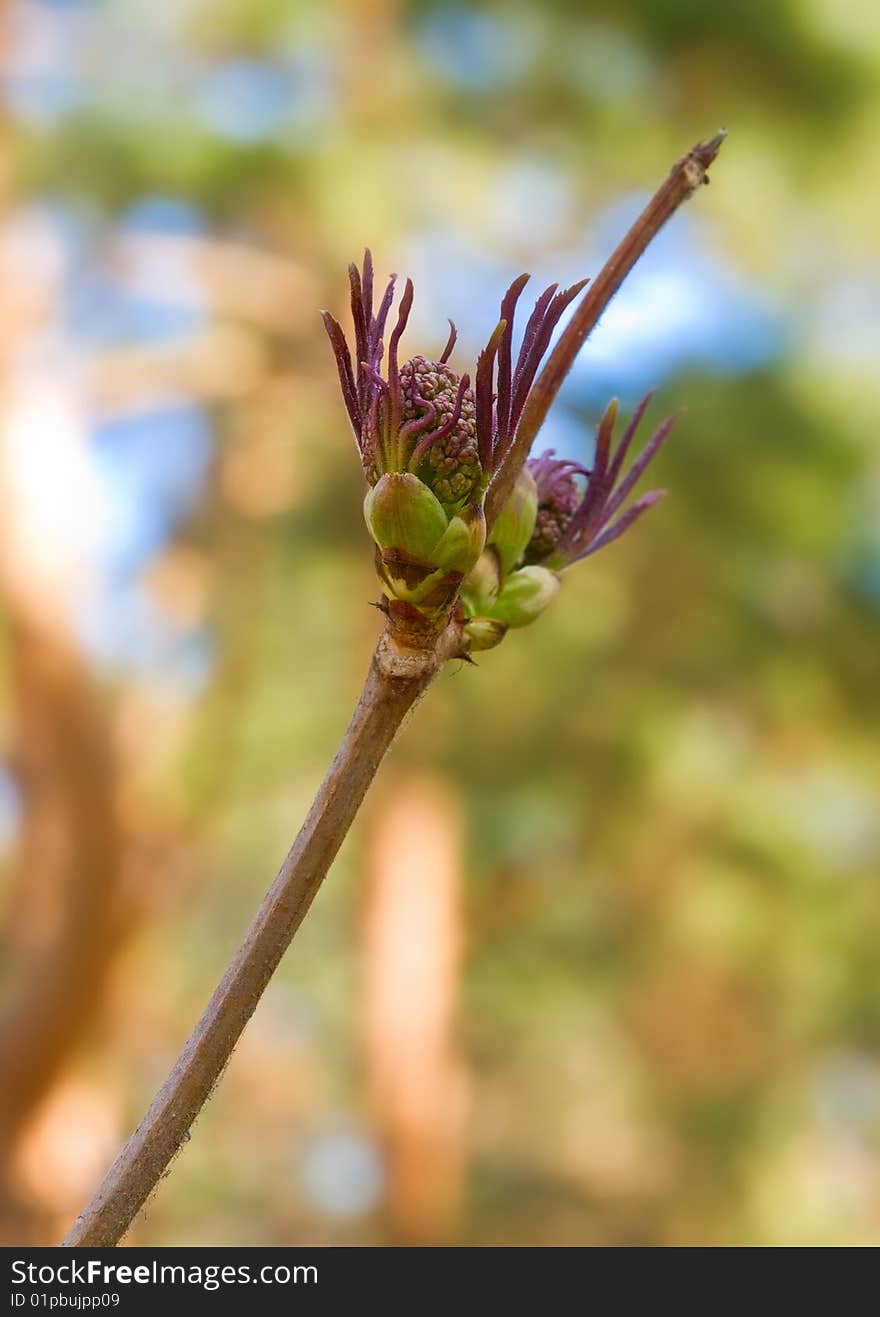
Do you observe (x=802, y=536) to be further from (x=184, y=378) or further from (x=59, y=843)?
(x=59, y=843)

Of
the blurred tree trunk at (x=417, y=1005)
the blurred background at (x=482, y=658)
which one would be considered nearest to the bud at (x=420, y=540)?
the blurred background at (x=482, y=658)

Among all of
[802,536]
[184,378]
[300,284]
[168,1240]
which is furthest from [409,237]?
[168,1240]

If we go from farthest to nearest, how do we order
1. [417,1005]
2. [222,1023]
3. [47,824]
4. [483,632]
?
[417,1005]
[47,824]
[483,632]
[222,1023]

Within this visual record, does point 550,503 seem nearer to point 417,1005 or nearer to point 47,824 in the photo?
point 47,824

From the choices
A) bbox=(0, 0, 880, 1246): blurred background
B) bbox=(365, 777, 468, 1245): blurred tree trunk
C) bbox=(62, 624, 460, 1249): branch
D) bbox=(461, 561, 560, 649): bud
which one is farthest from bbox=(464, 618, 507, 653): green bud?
bbox=(365, 777, 468, 1245): blurred tree trunk

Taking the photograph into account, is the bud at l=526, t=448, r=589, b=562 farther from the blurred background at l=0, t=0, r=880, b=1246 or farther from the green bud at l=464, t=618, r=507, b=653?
the blurred background at l=0, t=0, r=880, b=1246

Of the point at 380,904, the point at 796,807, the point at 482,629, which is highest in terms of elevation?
→ the point at 796,807

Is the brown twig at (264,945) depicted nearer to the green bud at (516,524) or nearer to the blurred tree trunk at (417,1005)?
the green bud at (516,524)

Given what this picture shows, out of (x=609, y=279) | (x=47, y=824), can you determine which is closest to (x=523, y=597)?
(x=609, y=279)
